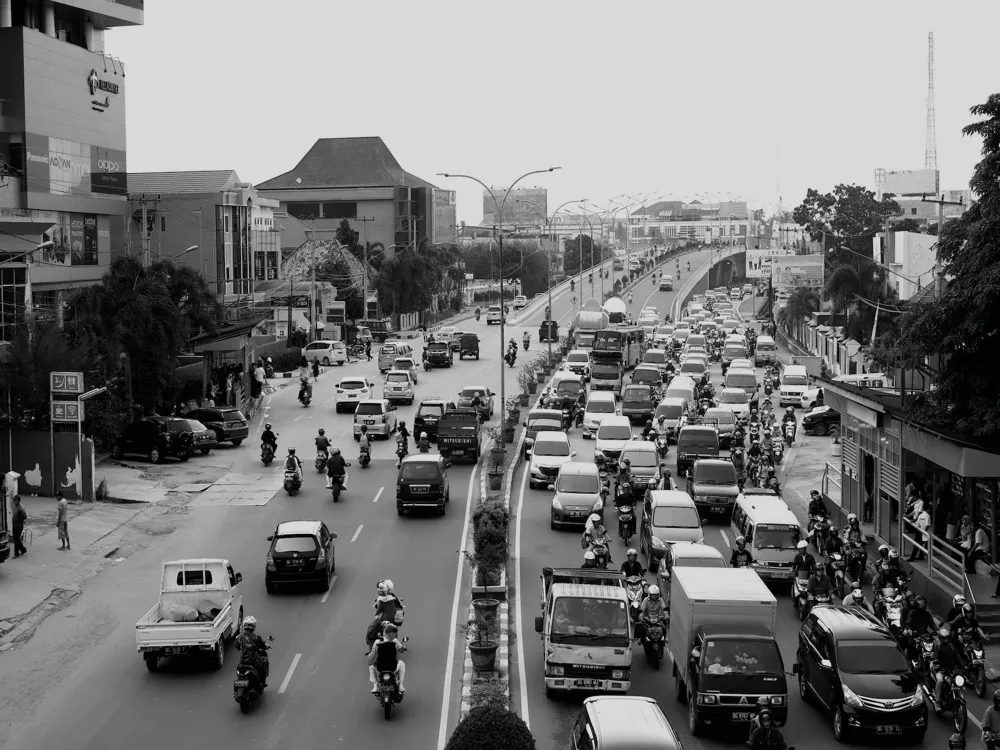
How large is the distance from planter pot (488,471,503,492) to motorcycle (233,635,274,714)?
18832 mm

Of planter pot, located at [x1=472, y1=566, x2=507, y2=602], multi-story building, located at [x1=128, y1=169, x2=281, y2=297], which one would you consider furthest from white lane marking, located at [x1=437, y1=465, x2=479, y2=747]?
multi-story building, located at [x1=128, y1=169, x2=281, y2=297]

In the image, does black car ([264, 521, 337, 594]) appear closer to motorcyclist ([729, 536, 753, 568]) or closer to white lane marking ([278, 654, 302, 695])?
white lane marking ([278, 654, 302, 695])

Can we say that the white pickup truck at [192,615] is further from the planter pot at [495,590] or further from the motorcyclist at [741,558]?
→ the motorcyclist at [741,558]

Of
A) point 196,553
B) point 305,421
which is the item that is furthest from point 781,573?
point 305,421

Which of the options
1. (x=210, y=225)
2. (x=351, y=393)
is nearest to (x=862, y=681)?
(x=351, y=393)

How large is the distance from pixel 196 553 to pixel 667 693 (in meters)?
14.1

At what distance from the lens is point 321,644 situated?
22625 millimetres

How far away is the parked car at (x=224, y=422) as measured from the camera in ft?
150

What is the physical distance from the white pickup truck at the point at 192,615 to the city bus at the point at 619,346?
154 ft

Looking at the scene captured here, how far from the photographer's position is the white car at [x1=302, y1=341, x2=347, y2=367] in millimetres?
73812

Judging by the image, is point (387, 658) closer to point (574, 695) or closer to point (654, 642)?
point (574, 695)

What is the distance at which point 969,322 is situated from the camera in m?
25.3

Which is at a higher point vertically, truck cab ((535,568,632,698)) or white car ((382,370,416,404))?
white car ((382,370,416,404))

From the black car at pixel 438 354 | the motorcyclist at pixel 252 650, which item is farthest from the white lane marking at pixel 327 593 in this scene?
the black car at pixel 438 354
